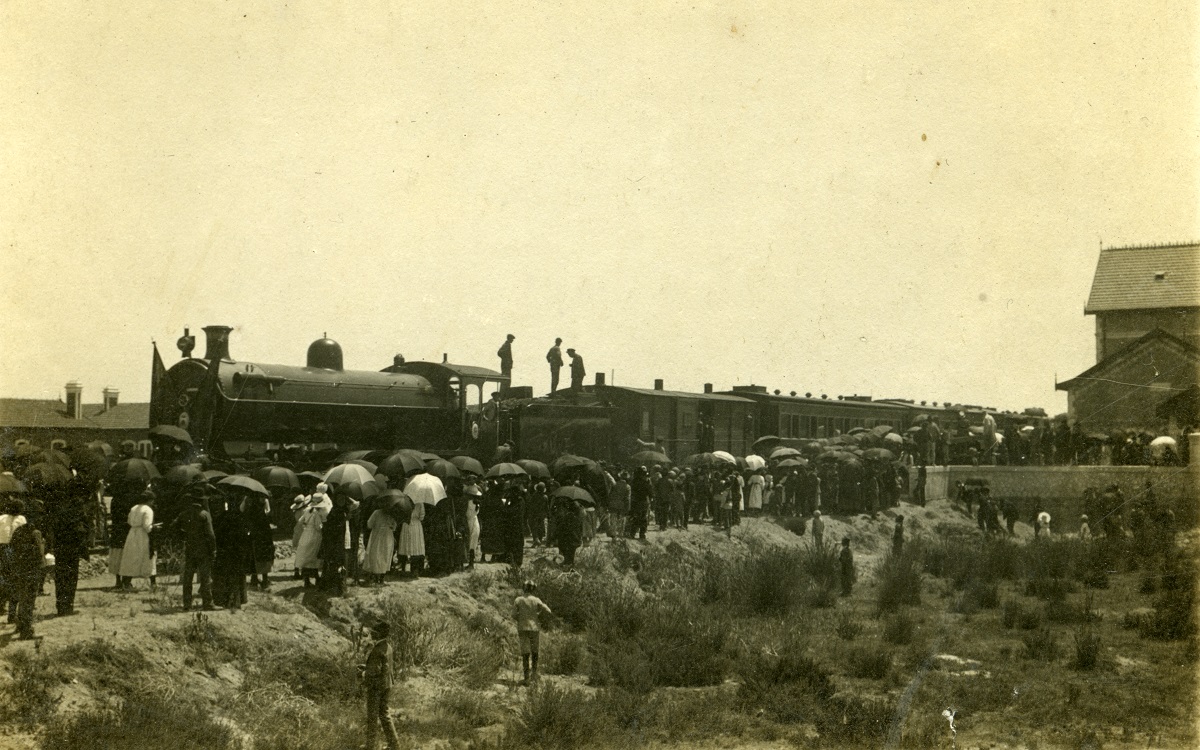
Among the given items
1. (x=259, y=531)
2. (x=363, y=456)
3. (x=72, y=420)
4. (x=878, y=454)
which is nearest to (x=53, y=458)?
(x=259, y=531)

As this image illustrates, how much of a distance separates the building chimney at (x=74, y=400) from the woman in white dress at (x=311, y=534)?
36.1 m

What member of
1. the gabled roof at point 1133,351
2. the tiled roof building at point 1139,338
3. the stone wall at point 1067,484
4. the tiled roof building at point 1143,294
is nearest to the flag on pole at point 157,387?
the stone wall at point 1067,484

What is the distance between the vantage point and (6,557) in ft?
33.0

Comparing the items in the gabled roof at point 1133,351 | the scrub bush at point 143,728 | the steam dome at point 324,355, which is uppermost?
the gabled roof at point 1133,351

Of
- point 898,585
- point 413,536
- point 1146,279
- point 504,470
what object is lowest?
point 898,585

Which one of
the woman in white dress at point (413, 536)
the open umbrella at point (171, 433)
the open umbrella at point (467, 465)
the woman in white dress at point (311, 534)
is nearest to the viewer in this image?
the woman in white dress at point (311, 534)

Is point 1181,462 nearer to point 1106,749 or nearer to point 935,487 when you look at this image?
point 935,487

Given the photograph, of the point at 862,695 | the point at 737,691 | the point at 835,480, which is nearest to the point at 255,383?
the point at 737,691

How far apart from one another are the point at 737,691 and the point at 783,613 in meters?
5.55

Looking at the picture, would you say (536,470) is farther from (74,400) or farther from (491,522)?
(74,400)

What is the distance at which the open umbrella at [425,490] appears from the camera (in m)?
14.7

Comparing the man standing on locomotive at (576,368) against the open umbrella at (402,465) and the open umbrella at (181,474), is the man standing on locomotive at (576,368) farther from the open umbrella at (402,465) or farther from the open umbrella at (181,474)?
the open umbrella at (181,474)

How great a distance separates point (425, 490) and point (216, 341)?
6501 millimetres

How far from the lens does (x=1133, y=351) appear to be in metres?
39.1
